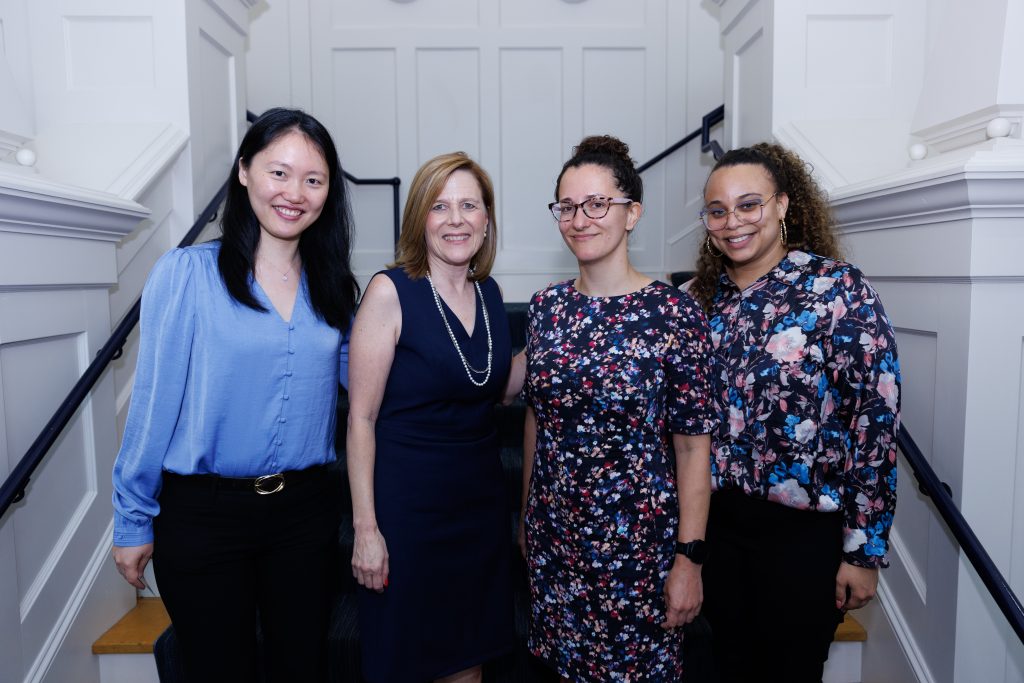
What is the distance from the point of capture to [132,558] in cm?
145

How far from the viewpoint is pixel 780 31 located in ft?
9.37

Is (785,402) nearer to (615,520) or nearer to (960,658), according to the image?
(615,520)

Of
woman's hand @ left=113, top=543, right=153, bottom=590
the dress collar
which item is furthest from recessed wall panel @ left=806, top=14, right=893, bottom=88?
woman's hand @ left=113, top=543, right=153, bottom=590

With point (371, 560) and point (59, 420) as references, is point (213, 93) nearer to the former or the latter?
point (59, 420)

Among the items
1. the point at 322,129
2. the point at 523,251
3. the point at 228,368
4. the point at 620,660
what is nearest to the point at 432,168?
the point at 322,129

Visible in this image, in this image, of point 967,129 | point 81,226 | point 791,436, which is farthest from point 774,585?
point 81,226

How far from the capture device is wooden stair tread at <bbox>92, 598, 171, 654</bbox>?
2205 millimetres

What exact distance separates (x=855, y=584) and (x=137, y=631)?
224 centimetres

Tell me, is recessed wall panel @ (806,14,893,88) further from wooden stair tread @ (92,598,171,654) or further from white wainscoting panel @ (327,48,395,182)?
wooden stair tread @ (92,598,171,654)

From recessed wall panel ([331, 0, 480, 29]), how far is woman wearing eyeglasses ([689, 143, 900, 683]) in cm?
327

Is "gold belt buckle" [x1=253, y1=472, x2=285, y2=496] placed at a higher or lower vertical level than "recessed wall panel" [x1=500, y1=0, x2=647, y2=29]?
lower

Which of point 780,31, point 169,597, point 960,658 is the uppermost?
point 780,31

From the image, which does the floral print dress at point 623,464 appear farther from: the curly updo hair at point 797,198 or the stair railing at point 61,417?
the stair railing at point 61,417

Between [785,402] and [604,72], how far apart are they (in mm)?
3474
